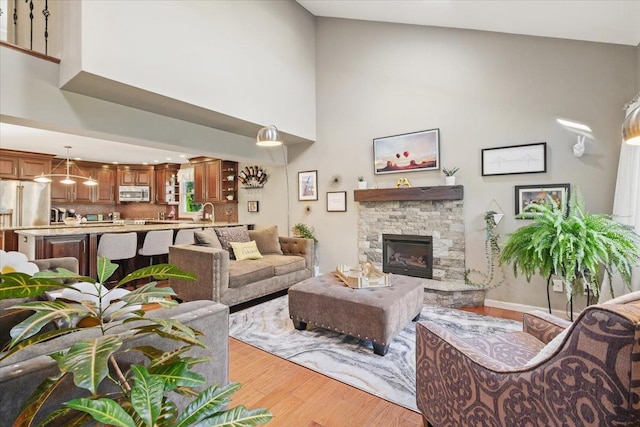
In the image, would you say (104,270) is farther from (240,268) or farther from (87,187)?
(87,187)

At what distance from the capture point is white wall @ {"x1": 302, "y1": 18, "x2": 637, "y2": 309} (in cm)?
301

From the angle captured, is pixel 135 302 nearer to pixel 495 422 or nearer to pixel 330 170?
pixel 495 422

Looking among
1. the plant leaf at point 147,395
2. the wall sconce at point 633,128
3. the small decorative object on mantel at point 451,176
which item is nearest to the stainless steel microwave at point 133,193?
the small decorative object on mantel at point 451,176

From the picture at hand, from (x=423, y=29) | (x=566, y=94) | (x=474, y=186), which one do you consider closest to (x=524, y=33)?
(x=566, y=94)

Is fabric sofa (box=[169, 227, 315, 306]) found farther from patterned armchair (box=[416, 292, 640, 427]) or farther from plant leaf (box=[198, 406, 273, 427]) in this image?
plant leaf (box=[198, 406, 273, 427])

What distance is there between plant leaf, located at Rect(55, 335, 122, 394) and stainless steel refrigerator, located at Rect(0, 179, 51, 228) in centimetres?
739

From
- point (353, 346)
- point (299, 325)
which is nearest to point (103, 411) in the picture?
point (353, 346)

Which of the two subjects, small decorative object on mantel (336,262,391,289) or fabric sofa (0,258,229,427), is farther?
small decorative object on mantel (336,262,391,289)

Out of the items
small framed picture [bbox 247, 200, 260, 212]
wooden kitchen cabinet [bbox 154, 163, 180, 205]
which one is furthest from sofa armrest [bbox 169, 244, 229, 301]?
wooden kitchen cabinet [bbox 154, 163, 180, 205]

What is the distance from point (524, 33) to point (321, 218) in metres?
3.52

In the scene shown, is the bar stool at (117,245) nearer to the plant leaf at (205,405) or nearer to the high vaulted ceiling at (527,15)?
the plant leaf at (205,405)

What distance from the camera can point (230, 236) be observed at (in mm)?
4180

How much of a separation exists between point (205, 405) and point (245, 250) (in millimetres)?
3285

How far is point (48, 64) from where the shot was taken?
109 inches
